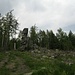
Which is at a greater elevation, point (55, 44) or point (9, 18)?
point (9, 18)

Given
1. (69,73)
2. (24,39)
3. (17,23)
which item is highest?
(17,23)

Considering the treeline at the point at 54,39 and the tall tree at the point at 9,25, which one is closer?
the tall tree at the point at 9,25

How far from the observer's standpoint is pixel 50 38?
98.4 metres

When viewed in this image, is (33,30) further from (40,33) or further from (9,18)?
(9,18)

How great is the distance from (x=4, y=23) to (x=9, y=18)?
7.04ft

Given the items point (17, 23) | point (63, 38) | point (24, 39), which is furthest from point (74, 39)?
point (24, 39)

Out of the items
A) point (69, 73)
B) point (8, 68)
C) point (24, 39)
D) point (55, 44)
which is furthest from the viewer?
point (55, 44)

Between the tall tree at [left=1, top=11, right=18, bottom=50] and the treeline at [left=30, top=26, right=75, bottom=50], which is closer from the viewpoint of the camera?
the tall tree at [left=1, top=11, right=18, bottom=50]

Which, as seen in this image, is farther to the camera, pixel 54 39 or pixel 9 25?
pixel 54 39

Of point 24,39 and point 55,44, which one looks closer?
point 24,39

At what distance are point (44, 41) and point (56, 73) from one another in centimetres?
8523

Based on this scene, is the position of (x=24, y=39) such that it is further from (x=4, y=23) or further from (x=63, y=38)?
(x=63, y=38)

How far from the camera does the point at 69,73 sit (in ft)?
50.0

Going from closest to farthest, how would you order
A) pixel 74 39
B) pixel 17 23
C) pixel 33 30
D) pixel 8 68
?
pixel 8 68 → pixel 17 23 → pixel 33 30 → pixel 74 39
